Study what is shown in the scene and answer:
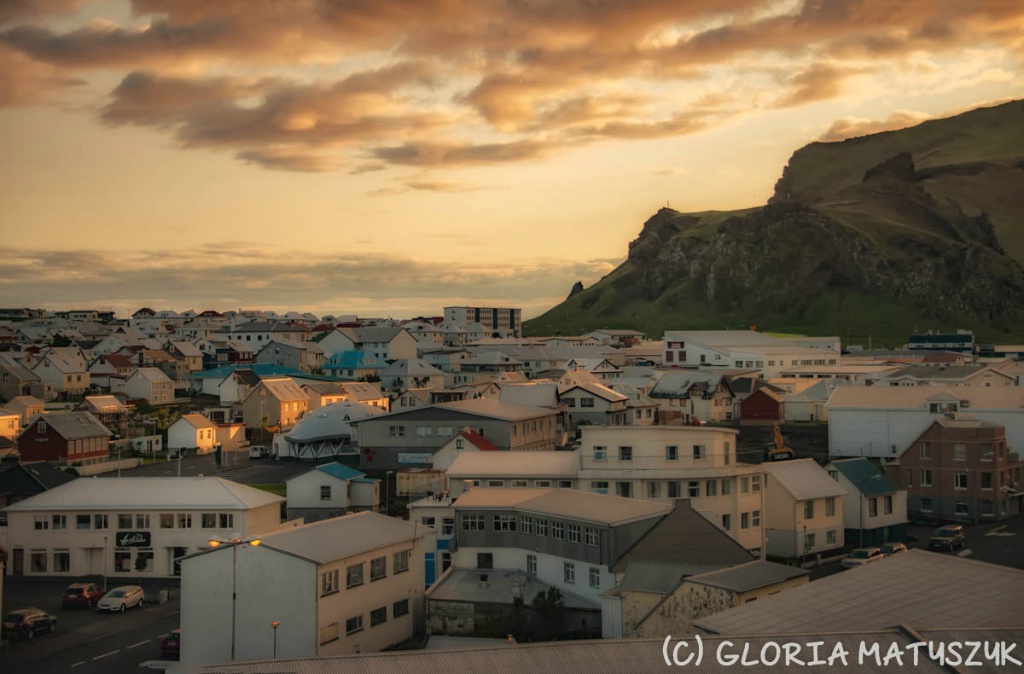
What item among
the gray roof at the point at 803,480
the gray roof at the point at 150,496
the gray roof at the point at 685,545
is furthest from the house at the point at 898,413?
the gray roof at the point at 150,496

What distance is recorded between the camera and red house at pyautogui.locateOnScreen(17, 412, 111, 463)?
64.9 meters

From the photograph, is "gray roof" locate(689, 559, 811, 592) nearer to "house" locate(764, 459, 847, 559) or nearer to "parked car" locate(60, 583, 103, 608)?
"house" locate(764, 459, 847, 559)

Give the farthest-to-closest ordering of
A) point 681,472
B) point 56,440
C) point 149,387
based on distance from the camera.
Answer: point 149,387, point 56,440, point 681,472

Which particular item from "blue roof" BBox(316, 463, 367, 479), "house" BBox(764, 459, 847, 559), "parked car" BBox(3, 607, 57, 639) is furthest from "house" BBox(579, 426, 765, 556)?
"parked car" BBox(3, 607, 57, 639)

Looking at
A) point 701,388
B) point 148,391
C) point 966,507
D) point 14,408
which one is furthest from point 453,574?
point 148,391

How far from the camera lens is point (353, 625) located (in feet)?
100

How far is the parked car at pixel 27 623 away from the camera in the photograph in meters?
31.9

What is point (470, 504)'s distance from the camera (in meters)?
35.7

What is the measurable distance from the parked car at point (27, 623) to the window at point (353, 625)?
10339mm

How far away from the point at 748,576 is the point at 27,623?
22.7 meters

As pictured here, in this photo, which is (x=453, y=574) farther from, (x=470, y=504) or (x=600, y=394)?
(x=600, y=394)

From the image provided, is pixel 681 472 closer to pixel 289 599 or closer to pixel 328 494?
pixel 289 599

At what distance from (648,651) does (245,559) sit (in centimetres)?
1494

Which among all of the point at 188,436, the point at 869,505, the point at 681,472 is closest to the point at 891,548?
the point at 869,505
